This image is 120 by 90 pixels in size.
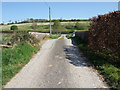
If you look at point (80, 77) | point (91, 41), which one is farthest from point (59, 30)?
point (80, 77)

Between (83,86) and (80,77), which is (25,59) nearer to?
(80,77)

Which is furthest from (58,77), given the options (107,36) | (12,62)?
(107,36)

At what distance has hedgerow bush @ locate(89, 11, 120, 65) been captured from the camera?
6.34 m

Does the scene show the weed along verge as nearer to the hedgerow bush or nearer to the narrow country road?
the narrow country road

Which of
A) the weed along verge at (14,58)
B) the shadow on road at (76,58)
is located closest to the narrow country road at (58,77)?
the shadow on road at (76,58)

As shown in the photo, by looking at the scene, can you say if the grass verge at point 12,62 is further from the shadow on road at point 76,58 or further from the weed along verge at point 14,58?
the shadow on road at point 76,58

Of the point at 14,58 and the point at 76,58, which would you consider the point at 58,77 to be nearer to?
the point at 76,58

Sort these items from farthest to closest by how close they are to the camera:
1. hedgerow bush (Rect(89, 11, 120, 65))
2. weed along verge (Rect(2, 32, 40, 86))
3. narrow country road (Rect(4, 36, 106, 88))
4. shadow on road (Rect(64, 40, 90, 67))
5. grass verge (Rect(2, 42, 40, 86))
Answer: shadow on road (Rect(64, 40, 90, 67)), hedgerow bush (Rect(89, 11, 120, 65)), weed along verge (Rect(2, 32, 40, 86)), grass verge (Rect(2, 42, 40, 86)), narrow country road (Rect(4, 36, 106, 88))

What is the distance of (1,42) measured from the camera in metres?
10.1

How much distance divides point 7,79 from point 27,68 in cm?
147

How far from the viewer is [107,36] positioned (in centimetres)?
707

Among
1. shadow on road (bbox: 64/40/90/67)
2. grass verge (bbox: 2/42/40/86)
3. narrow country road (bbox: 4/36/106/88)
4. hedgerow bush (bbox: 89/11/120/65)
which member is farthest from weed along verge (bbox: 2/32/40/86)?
hedgerow bush (bbox: 89/11/120/65)

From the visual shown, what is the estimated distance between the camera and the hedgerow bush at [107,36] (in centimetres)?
634

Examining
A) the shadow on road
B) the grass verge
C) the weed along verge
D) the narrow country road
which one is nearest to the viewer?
the narrow country road
